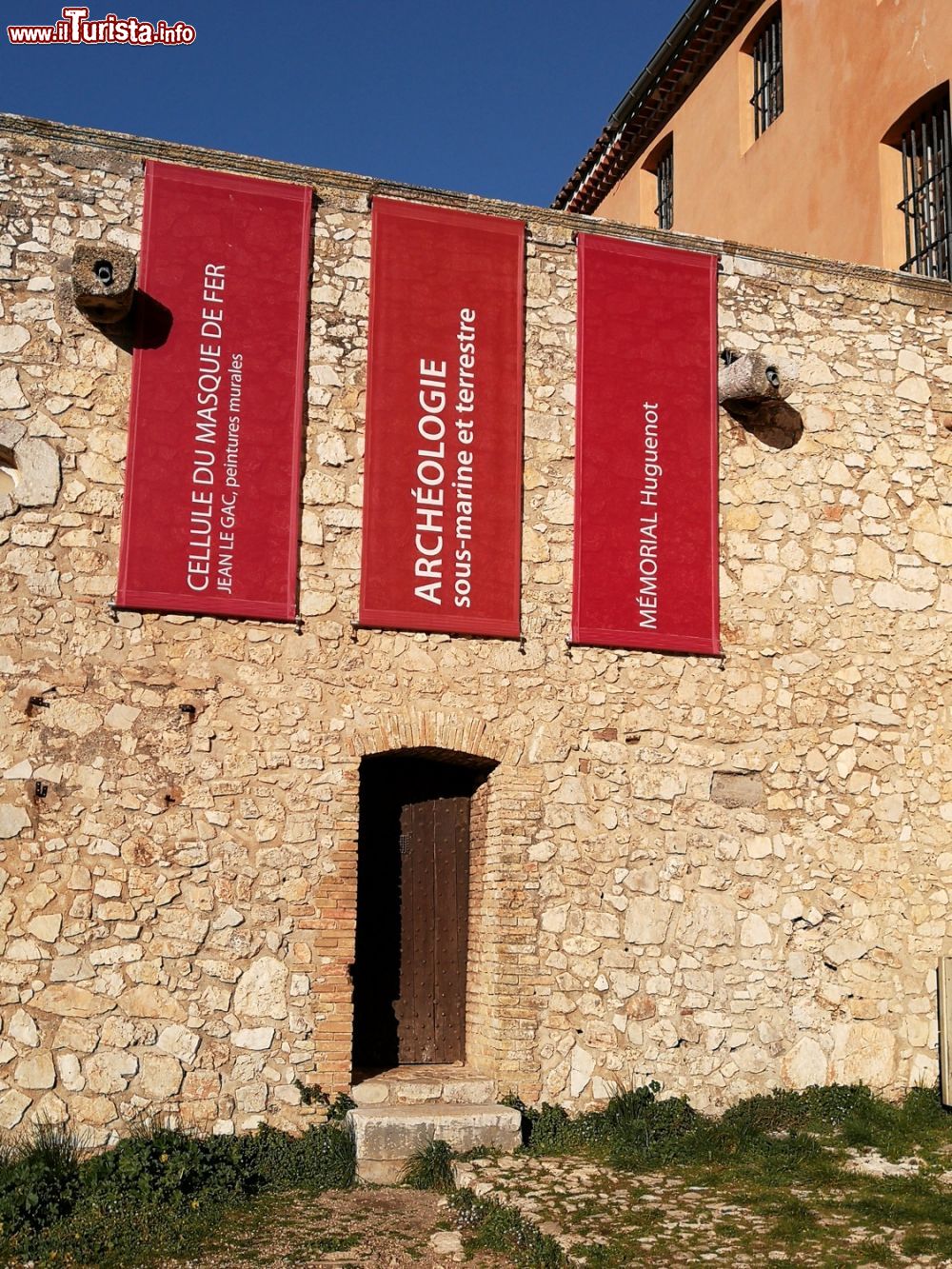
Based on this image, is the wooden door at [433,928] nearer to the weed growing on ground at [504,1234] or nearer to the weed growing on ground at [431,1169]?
the weed growing on ground at [431,1169]

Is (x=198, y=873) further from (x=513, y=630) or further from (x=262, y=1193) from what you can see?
(x=513, y=630)

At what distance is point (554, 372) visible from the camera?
881 cm

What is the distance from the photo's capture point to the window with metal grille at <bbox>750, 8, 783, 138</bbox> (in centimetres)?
1348

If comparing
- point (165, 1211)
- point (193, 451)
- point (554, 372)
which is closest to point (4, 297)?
point (193, 451)

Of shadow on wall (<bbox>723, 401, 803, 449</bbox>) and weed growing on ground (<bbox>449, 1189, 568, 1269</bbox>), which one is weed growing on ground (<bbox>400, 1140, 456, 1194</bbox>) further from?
shadow on wall (<bbox>723, 401, 803, 449</bbox>)

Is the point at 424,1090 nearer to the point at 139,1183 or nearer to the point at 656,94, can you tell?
the point at 139,1183

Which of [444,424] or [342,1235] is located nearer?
[342,1235]

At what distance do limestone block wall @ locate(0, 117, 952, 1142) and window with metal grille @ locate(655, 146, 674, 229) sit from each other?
639 cm

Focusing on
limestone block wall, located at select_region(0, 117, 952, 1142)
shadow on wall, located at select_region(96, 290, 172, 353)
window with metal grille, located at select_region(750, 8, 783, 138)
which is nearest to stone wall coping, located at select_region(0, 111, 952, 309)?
limestone block wall, located at select_region(0, 117, 952, 1142)

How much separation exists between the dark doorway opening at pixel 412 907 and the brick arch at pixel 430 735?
149 mm

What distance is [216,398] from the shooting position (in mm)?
8055

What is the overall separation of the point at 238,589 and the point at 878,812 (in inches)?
189

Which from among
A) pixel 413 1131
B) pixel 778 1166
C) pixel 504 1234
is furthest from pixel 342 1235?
pixel 778 1166

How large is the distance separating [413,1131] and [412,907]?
1.62 m
